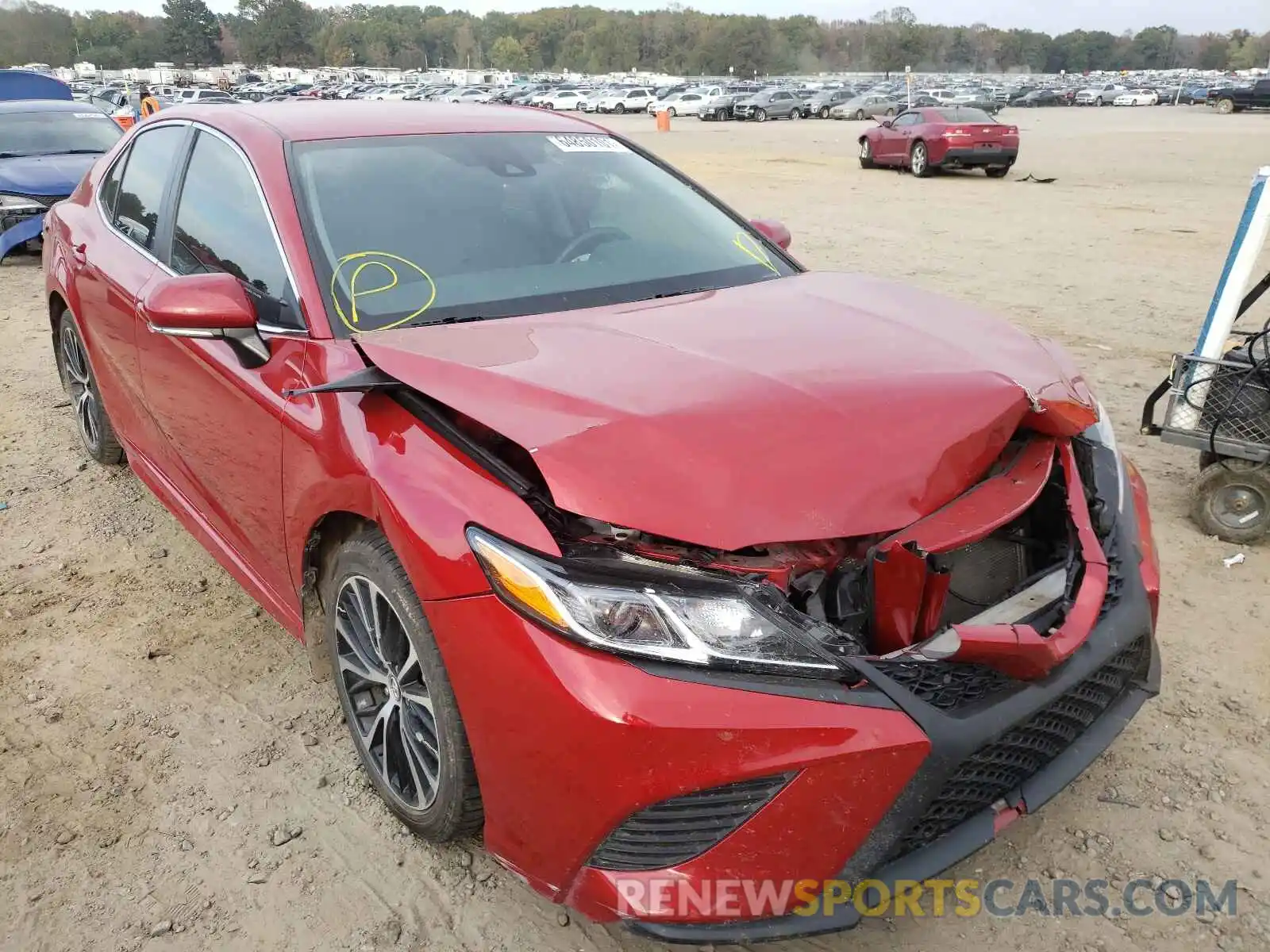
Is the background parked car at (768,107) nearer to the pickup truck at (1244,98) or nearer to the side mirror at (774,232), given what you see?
the pickup truck at (1244,98)

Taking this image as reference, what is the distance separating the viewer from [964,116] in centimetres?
1808

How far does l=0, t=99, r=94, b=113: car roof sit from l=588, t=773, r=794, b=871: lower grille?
11976mm

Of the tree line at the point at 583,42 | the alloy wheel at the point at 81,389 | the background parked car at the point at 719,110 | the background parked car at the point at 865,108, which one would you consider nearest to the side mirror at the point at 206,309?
the alloy wheel at the point at 81,389

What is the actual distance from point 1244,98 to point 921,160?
34622 mm

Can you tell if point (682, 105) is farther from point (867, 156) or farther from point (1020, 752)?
point (1020, 752)

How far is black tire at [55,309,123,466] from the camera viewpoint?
426 cm

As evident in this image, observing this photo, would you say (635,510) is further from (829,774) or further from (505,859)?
(505,859)

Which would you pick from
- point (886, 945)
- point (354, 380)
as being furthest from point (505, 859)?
point (354, 380)

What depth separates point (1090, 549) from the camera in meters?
2.08

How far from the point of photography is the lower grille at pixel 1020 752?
5.65 ft

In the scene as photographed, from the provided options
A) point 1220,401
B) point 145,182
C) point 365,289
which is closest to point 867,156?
point 1220,401

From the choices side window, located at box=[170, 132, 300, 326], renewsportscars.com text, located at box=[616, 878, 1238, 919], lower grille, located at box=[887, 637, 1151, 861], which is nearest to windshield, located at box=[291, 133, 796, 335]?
side window, located at box=[170, 132, 300, 326]

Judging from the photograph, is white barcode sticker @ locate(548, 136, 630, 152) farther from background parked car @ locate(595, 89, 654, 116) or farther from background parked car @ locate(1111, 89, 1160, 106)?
background parked car @ locate(1111, 89, 1160, 106)

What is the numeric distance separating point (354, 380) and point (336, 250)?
61 cm
